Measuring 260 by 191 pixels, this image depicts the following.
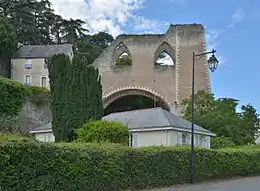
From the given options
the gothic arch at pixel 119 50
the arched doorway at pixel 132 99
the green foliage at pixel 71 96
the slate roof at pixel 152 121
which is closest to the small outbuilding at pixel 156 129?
the slate roof at pixel 152 121

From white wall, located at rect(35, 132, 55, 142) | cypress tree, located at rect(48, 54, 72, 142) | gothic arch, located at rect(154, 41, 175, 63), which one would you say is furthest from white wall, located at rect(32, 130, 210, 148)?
gothic arch, located at rect(154, 41, 175, 63)

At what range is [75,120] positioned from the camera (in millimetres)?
29766

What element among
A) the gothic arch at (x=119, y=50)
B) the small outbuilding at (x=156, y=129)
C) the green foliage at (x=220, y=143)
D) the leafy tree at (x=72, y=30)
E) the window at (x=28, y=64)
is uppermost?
the leafy tree at (x=72, y=30)

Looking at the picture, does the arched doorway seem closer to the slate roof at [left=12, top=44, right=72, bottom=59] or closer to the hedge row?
the slate roof at [left=12, top=44, right=72, bottom=59]

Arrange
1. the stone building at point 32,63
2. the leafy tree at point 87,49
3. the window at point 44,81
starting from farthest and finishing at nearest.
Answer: the leafy tree at point 87,49 → the window at point 44,81 → the stone building at point 32,63

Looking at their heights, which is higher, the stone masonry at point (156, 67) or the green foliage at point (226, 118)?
the stone masonry at point (156, 67)

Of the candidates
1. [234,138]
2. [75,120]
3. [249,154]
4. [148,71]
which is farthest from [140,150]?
[148,71]

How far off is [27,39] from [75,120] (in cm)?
4391

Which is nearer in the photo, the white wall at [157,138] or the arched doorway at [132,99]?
the white wall at [157,138]

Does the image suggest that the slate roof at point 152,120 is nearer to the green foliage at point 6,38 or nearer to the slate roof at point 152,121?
the slate roof at point 152,121

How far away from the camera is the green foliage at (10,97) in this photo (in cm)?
Result: 4193

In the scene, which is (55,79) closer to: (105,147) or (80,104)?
(80,104)

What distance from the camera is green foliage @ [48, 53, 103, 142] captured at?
29.9m

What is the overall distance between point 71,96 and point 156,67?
33.0 metres
